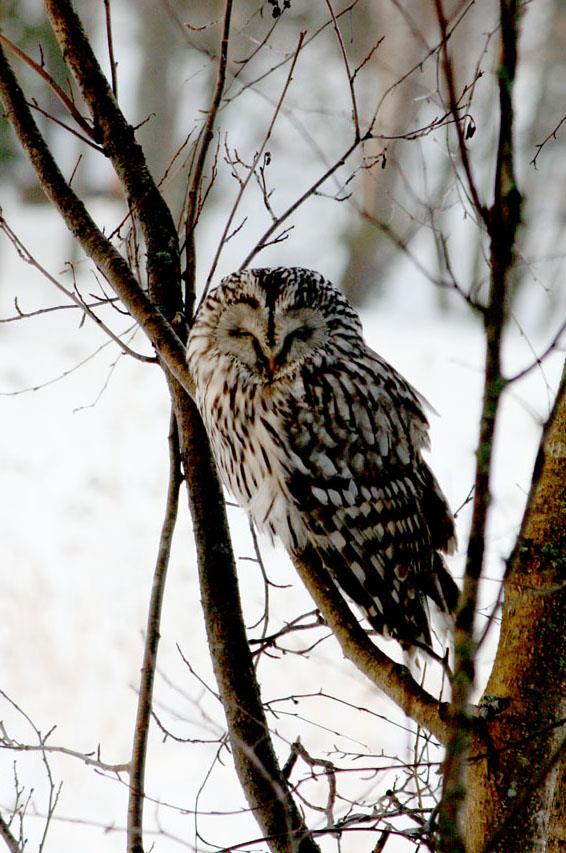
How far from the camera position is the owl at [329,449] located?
→ 2.52 metres

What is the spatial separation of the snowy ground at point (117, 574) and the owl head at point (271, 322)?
1.21 ft

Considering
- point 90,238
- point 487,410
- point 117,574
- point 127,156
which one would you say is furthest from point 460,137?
point 117,574

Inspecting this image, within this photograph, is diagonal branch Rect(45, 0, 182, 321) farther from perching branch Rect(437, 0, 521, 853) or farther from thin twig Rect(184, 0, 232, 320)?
perching branch Rect(437, 0, 521, 853)

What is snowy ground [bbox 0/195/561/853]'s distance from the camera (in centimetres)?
500

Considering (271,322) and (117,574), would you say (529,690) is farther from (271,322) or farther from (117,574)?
(117,574)

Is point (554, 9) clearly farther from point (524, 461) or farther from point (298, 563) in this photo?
point (298, 563)

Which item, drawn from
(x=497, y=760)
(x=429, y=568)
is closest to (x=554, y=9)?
(x=429, y=568)

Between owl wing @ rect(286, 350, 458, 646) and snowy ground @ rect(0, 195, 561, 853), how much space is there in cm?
16

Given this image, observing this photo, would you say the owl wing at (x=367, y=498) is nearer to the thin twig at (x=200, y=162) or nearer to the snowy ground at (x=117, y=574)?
the snowy ground at (x=117, y=574)

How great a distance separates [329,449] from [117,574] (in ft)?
16.5

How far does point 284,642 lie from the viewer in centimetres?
649

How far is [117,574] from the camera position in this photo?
7297 mm

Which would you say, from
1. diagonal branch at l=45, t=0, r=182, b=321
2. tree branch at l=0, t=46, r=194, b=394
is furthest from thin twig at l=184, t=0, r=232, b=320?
tree branch at l=0, t=46, r=194, b=394

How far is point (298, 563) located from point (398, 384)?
2.03 feet
